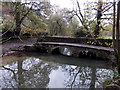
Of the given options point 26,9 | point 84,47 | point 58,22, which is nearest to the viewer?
point 84,47

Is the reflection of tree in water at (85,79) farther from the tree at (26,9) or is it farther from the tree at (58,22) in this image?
the tree at (58,22)

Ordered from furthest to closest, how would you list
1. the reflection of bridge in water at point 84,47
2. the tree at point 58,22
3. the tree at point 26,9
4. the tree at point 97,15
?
the tree at point 58,22
the reflection of bridge in water at point 84,47
the tree at point 26,9
the tree at point 97,15

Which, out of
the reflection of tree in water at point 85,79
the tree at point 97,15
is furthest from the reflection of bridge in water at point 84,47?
the reflection of tree in water at point 85,79

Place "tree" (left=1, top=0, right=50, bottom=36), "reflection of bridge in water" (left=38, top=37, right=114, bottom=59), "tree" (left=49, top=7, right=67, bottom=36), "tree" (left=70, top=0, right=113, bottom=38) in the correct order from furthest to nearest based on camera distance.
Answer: "tree" (left=49, top=7, right=67, bottom=36), "reflection of bridge in water" (left=38, top=37, right=114, bottom=59), "tree" (left=1, top=0, right=50, bottom=36), "tree" (left=70, top=0, right=113, bottom=38)

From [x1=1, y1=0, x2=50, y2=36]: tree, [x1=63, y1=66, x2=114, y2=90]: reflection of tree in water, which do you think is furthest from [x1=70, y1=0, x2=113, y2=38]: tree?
[x1=1, y1=0, x2=50, y2=36]: tree

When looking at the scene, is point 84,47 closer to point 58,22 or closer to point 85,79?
point 85,79

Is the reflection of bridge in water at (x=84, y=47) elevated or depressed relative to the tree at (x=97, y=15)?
depressed

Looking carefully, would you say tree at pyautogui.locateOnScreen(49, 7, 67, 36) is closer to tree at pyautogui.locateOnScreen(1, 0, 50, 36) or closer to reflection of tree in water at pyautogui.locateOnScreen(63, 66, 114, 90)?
tree at pyautogui.locateOnScreen(1, 0, 50, 36)

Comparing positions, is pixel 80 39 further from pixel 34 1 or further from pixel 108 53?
pixel 34 1

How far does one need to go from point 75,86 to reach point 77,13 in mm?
7419

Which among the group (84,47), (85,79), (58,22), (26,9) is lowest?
(85,79)

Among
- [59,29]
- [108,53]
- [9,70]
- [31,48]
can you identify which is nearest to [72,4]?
[59,29]

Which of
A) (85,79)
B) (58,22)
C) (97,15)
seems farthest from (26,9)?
(85,79)

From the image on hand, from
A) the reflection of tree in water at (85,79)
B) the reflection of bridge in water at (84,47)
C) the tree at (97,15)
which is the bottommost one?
the reflection of tree in water at (85,79)
